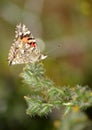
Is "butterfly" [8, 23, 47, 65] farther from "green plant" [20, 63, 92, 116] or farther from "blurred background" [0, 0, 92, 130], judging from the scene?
"blurred background" [0, 0, 92, 130]

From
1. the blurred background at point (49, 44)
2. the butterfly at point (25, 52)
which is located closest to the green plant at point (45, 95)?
the butterfly at point (25, 52)

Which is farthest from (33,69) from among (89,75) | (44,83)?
(89,75)

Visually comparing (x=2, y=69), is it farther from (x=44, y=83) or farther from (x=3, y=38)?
(x=44, y=83)

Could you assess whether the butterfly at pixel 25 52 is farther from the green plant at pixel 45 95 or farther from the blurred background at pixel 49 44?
the blurred background at pixel 49 44

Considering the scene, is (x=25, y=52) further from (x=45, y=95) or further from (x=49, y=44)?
(x=49, y=44)

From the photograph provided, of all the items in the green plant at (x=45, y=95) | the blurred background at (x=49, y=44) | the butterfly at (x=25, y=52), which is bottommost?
the green plant at (x=45, y=95)

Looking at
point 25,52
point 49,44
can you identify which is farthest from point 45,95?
point 49,44

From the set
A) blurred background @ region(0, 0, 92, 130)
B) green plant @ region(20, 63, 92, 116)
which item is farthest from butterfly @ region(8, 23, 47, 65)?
blurred background @ region(0, 0, 92, 130)

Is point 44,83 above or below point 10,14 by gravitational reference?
below
